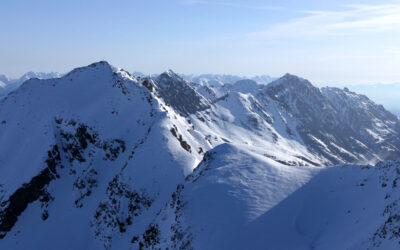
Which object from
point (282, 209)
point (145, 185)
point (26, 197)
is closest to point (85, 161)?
point (26, 197)

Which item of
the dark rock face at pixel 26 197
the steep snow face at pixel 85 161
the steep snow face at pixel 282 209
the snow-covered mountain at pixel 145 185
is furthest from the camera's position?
the dark rock face at pixel 26 197

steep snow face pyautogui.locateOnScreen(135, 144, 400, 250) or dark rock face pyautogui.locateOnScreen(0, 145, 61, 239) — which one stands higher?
steep snow face pyautogui.locateOnScreen(135, 144, 400, 250)

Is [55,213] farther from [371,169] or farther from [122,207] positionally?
[371,169]

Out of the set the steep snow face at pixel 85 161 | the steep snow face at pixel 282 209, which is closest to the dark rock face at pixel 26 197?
the steep snow face at pixel 85 161

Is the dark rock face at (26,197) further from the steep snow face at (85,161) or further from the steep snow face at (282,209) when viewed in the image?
the steep snow face at (282,209)

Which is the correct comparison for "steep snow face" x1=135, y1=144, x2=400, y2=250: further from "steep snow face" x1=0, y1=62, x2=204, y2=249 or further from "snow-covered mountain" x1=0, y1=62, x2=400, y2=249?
"steep snow face" x1=0, y1=62, x2=204, y2=249

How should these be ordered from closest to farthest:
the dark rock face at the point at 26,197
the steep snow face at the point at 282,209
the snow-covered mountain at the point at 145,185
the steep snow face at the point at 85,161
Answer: the steep snow face at the point at 282,209, the snow-covered mountain at the point at 145,185, the steep snow face at the point at 85,161, the dark rock face at the point at 26,197

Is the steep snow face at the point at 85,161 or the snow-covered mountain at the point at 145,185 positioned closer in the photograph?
the snow-covered mountain at the point at 145,185

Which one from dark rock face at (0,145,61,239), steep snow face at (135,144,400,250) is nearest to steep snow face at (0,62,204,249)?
dark rock face at (0,145,61,239)
